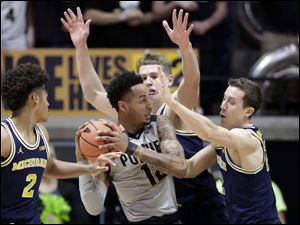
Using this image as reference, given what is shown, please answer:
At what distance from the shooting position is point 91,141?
19.0 feet

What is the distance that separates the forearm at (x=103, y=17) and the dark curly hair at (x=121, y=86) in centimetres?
281

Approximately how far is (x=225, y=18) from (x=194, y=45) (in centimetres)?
45

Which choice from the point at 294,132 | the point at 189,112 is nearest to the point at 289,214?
Result: the point at 294,132

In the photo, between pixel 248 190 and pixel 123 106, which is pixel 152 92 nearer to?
pixel 123 106

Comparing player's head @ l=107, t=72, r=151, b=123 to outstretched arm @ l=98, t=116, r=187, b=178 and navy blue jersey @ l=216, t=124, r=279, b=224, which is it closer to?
outstretched arm @ l=98, t=116, r=187, b=178

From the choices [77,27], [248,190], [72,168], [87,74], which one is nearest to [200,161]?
[248,190]

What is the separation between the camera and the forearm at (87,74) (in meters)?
6.59

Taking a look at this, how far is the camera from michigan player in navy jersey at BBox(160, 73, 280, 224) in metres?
5.86

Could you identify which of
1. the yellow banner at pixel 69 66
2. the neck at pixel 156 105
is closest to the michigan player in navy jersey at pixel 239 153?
the neck at pixel 156 105

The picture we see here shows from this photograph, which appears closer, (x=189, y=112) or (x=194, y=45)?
(x=189, y=112)

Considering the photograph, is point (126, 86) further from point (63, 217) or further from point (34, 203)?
point (63, 217)

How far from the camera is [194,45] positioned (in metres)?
9.05

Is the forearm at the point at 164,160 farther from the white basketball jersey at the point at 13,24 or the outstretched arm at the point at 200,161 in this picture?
the white basketball jersey at the point at 13,24

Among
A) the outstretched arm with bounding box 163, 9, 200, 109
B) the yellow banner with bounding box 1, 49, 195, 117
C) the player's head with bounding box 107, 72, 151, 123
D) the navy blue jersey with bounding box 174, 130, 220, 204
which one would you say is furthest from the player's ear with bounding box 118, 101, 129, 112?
the yellow banner with bounding box 1, 49, 195, 117
